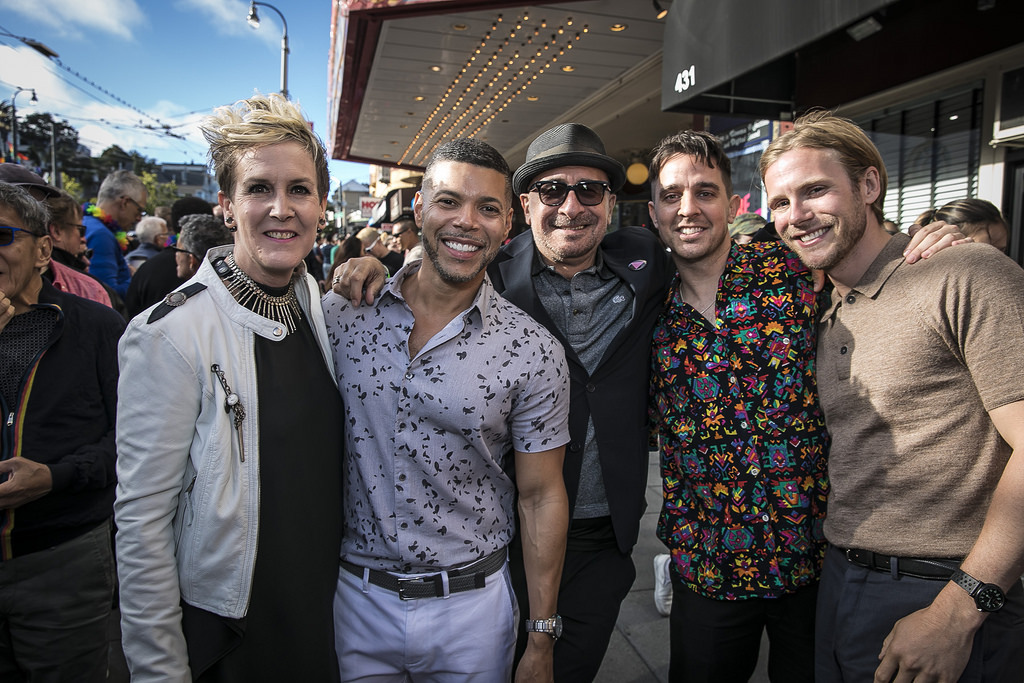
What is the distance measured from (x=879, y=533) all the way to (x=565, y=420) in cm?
108

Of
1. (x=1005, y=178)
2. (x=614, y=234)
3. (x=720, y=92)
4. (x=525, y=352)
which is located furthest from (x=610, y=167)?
(x=1005, y=178)

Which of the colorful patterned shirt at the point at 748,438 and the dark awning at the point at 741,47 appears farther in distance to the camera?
the dark awning at the point at 741,47

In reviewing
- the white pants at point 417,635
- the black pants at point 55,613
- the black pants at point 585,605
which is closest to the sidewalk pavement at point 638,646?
the black pants at point 585,605

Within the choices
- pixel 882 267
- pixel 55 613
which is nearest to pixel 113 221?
pixel 55 613

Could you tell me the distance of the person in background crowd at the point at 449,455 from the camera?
1.91 m

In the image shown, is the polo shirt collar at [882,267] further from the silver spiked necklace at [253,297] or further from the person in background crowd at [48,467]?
the person in background crowd at [48,467]

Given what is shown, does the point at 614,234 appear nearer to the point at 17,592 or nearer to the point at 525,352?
the point at 525,352

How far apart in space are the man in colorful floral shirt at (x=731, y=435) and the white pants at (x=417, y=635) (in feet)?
2.76

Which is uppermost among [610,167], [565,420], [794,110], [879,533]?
[794,110]

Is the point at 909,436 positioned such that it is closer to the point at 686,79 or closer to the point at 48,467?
the point at 48,467

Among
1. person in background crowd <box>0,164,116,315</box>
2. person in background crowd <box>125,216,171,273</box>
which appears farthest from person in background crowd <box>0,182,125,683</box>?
person in background crowd <box>125,216,171,273</box>

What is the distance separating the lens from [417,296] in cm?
215

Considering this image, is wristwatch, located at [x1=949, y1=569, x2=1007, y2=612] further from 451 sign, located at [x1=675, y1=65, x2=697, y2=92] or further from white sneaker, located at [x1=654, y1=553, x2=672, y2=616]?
451 sign, located at [x1=675, y1=65, x2=697, y2=92]

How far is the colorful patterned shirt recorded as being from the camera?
220 centimetres
